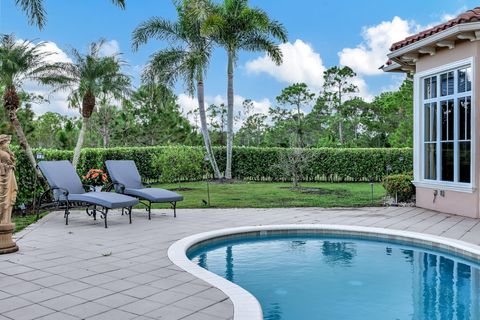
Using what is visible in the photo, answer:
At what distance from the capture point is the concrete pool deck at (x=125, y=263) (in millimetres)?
3912

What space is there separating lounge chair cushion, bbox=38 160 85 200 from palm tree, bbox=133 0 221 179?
10047 millimetres

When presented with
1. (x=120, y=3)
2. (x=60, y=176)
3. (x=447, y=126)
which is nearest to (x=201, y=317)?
(x=60, y=176)

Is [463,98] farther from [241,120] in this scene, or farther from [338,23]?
[241,120]

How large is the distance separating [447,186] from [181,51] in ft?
44.6

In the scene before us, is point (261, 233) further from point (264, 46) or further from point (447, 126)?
point (264, 46)

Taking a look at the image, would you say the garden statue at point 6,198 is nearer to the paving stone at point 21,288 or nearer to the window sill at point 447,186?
the paving stone at point 21,288

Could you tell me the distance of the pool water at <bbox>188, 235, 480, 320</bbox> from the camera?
4641mm

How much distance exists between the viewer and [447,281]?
18.5 feet

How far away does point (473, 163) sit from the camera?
9188 mm

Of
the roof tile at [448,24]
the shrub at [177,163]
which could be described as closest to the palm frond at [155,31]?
the shrub at [177,163]

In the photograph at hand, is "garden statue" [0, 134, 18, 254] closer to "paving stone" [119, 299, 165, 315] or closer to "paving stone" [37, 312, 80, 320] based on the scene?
"paving stone" [37, 312, 80, 320]

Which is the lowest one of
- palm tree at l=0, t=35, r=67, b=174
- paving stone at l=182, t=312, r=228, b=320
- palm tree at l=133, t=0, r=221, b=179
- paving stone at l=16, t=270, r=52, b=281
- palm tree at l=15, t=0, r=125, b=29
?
paving stone at l=182, t=312, r=228, b=320

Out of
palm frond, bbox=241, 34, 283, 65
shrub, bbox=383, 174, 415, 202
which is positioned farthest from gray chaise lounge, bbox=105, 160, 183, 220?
palm frond, bbox=241, 34, 283, 65

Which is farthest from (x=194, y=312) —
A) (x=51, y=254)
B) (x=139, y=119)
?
Answer: (x=139, y=119)
